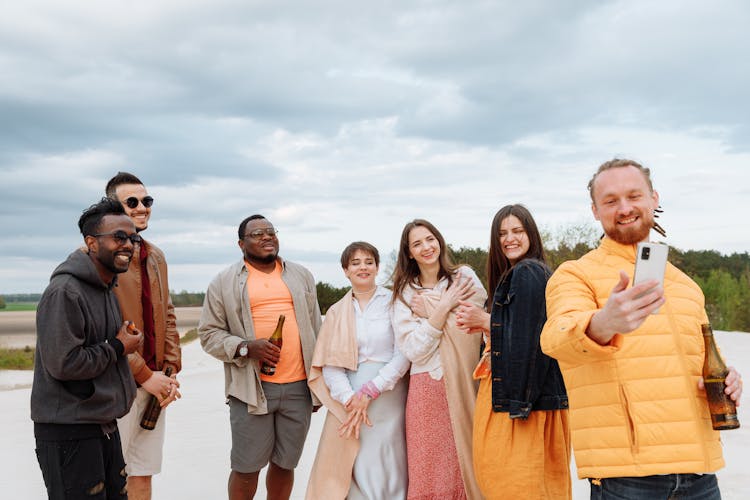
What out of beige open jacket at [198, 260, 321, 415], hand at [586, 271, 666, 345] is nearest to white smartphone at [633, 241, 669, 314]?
hand at [586, 271, 666, 345]

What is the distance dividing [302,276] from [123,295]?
57.4 inches

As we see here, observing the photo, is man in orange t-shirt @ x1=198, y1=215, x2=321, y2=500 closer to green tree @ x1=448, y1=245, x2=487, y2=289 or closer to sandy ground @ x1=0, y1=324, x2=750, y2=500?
sandy ground @ x1=0, y1=324, x2=750, y2=500

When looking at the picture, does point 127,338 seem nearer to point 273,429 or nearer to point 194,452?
point 273,429

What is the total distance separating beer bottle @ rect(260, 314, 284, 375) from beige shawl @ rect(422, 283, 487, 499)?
3.89ft

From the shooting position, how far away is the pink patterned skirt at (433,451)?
4.82 meters

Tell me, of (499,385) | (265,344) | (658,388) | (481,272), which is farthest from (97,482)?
(481,272)

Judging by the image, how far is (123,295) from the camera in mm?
4598

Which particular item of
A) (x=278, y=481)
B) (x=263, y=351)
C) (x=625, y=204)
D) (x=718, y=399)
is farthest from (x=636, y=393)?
(x=278, y=481)

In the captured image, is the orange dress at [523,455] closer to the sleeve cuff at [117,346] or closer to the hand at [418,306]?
the hand at [418,306]

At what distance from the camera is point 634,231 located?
2.77 metres

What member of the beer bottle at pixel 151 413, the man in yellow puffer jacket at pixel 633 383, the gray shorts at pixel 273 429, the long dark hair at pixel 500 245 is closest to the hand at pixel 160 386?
the beer bottle at pixel 151 413

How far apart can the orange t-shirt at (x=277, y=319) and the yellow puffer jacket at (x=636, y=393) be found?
289 centimetres

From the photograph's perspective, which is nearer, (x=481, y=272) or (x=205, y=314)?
(x=205, y=314)

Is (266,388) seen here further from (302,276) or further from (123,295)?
(123,295)
